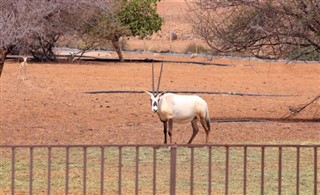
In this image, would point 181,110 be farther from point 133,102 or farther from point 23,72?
point 23,72

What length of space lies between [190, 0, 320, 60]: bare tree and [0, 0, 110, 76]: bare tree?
311 centimetres

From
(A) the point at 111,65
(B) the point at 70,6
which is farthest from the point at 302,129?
(A) the point at 111,65

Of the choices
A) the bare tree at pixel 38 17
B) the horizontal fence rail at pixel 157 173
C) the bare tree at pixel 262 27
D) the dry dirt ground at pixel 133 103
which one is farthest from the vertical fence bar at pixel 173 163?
the bare tree at pixel 262 27

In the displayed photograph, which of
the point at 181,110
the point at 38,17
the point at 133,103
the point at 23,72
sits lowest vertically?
the point at 181,110

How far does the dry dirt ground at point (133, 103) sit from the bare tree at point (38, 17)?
2.10 m

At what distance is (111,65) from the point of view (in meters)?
48.8

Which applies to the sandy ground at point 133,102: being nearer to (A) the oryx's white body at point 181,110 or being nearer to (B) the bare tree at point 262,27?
(A) the oryx's white body at point 181,110

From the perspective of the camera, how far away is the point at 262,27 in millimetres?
23453

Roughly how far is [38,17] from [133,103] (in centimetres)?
884

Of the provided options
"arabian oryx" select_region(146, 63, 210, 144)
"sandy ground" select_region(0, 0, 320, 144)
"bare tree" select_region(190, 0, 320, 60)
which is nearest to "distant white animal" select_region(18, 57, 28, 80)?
"sandy ground" select_region(0, 0, 320, 144)

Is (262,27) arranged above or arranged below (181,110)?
above

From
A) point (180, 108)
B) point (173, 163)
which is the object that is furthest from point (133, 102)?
point (173, 163)

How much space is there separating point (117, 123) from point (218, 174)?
27.0ft

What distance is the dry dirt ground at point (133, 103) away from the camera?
20.7 meters
